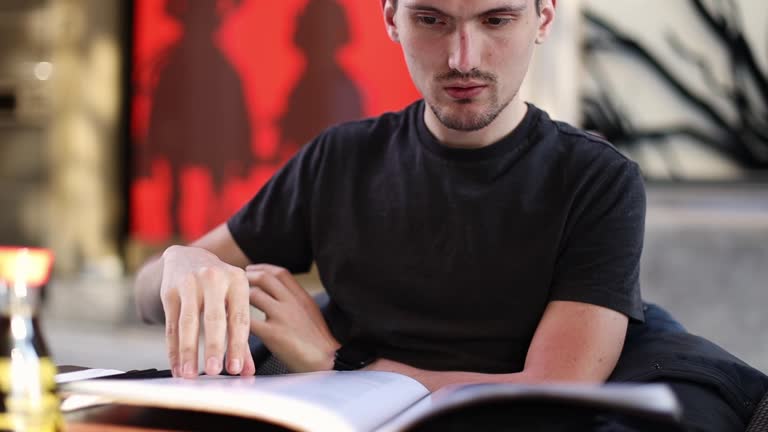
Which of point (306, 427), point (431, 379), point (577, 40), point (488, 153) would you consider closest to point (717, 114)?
point (577, 40)

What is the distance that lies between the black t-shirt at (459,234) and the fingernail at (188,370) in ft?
1.27

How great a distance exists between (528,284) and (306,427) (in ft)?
1.80

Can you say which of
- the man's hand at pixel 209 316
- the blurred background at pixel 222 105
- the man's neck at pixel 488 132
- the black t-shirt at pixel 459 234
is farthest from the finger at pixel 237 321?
the blurred background at pixel 222 105

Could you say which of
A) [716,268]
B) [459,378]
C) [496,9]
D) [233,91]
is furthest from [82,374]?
[233,91]

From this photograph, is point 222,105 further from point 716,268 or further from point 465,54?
point 465,54

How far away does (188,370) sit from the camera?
78cm

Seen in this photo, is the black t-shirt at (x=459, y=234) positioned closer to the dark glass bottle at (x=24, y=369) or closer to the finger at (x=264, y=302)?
the finger at (x=264, y=302)

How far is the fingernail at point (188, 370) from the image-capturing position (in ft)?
2.55

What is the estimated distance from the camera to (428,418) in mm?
527

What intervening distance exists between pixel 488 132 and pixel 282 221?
344 mm

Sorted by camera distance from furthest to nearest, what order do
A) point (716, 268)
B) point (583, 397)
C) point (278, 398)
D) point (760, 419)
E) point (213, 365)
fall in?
point (716, 268)
point (760, 419)
point (213, 365)
point (278, 398)
point (583, 397)

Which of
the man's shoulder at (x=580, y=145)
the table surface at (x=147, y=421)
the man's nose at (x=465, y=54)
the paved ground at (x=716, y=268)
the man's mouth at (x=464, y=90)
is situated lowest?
the paved ground at (x=716, y=268)

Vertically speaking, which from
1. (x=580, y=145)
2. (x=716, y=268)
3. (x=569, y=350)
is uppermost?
(x=580, y=145)

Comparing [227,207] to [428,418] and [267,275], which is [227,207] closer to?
[267,275]
